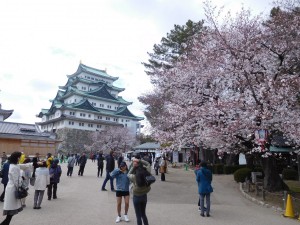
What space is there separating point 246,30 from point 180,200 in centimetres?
909

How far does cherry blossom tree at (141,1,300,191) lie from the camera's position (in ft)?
38.7

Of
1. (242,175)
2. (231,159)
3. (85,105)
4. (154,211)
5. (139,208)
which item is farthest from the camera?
(85,105)

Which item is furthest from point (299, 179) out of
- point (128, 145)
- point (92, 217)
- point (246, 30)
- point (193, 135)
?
point (128, 145)

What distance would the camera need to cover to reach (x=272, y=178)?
1355 centimetres

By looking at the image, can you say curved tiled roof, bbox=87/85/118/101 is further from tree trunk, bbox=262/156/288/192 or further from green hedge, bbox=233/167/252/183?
tree trunk, bbox=262/156/288/192

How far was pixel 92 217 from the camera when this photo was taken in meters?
7.74

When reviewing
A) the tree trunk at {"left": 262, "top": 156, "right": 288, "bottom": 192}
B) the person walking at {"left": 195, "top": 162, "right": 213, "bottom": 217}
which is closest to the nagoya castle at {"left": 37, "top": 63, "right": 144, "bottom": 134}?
the tree trunk at {"left": 262, "top": 156, "right": 288, "bottom": 192}

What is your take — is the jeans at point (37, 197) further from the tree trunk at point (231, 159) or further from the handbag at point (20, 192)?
the tree trunk at point (231, 159)

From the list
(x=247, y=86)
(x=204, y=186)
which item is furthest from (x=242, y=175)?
(x=204, y=186)

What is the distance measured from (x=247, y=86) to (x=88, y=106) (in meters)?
54.9

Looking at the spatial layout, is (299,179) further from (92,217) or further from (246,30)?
(92,217)

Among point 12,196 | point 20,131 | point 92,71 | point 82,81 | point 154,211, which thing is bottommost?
point 154,211

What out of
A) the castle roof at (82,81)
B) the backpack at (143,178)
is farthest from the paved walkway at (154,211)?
the castle roof at (82,81)

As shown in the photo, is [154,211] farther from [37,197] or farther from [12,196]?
[12,196]
